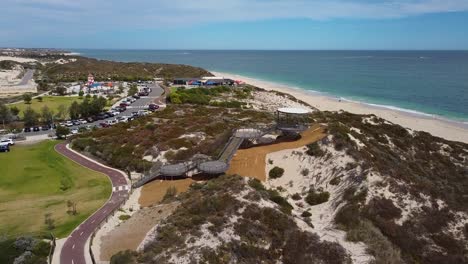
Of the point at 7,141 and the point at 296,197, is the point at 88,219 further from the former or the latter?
the point at 7,141

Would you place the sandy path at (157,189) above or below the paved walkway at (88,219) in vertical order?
above

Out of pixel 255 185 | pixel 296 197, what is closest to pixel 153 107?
pixel 296 197

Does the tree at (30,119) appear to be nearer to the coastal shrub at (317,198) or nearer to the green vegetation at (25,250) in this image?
the green vegetation at (25,250)

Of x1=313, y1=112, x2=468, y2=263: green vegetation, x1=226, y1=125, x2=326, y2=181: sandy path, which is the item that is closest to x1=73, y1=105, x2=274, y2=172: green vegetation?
x1=226, y1=125, x2=326, y2=181: sandy path

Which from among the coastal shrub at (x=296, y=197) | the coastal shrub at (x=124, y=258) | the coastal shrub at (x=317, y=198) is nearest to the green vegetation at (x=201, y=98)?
the coastal shrub at (x=296, y=197)

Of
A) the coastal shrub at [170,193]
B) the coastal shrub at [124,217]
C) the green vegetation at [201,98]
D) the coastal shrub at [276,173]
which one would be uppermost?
the green vegetation at [201,98]

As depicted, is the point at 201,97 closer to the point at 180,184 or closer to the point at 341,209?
the point at 180,184

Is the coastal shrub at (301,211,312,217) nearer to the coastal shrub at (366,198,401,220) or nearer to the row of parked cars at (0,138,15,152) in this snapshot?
the coastal shrub at (366,198,401,220)
